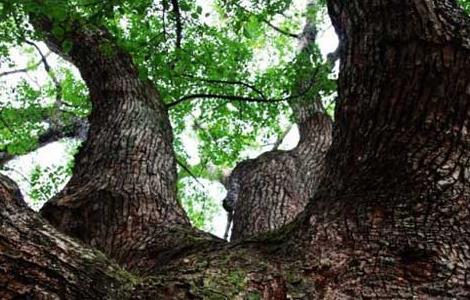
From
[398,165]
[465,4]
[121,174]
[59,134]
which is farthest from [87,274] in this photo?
[59,134]

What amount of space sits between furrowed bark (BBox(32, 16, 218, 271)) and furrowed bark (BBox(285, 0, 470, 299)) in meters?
1.02

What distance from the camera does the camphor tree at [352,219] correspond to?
7.23 ft

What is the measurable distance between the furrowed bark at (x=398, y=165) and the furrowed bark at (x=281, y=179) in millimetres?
1347

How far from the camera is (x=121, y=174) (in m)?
4.03

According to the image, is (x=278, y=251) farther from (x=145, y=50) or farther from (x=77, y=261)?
(x=145, y=50)

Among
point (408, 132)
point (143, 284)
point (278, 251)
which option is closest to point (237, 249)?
point (278, 251)

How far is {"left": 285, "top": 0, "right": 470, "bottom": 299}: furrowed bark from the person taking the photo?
234cm

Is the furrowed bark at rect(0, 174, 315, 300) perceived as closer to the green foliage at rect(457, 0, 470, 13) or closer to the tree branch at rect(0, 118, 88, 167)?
the green foliage at rect(457, 0, 470, 13)

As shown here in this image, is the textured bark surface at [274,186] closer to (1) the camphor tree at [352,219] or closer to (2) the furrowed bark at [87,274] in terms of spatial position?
(1) the camphor tree at [352,219]

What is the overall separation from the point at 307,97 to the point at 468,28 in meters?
3.07

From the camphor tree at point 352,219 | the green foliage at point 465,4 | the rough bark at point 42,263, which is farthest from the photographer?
the green foliage at point 465,4

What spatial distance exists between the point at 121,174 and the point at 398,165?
2076 millimetres

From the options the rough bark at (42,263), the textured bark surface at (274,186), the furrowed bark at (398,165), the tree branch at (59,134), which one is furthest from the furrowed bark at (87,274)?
the tree branch at (59,134)

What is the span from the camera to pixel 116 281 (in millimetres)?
2207
